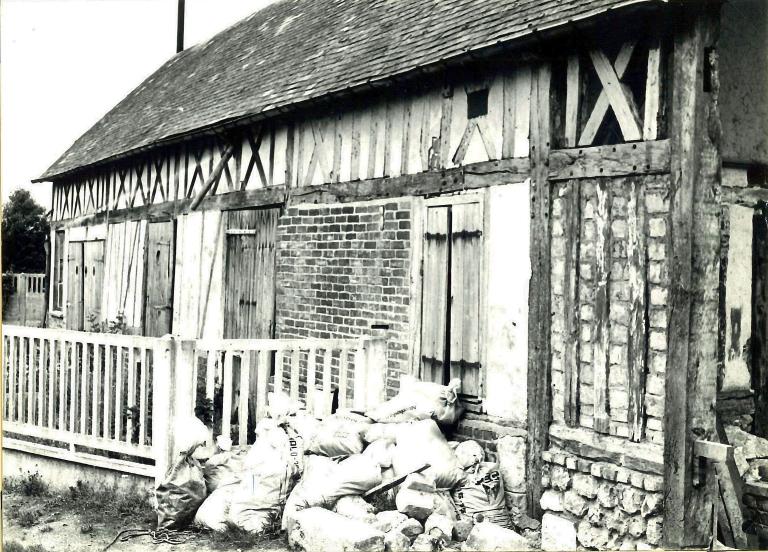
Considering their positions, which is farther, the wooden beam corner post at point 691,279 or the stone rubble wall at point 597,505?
the stone rubble wall at point 597,505

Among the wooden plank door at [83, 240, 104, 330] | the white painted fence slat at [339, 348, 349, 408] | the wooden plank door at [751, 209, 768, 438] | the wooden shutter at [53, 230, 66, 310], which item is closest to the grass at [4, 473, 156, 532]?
the white painted fence slat at [339, 348, 349, 408]

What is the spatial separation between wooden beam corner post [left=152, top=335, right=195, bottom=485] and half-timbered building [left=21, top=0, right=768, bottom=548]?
226cm

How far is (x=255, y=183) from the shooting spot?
34.6ft

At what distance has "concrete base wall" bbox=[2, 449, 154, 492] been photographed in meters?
6.56

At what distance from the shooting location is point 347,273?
8.62 metres

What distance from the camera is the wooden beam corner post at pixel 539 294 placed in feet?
20.1

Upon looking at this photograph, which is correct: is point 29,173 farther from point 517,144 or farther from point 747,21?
point 747,21

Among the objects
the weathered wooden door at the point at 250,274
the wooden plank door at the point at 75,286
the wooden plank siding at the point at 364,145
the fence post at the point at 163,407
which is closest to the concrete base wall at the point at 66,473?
the fence post at the point at 163,407

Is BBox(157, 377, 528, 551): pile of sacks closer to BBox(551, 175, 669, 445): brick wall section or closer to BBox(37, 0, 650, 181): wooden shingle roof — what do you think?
BBox(551, 175, 669, 445): brick wall section

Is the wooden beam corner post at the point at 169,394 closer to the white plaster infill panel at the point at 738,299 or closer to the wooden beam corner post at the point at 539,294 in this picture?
the wooden beam corner post at the point at 539,294

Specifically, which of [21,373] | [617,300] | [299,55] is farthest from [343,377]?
[299,55]

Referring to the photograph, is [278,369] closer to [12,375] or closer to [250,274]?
[12,375]

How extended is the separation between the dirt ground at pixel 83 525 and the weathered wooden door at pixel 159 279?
6056 millimetres

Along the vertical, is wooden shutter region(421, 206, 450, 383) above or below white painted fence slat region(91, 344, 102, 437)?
above
